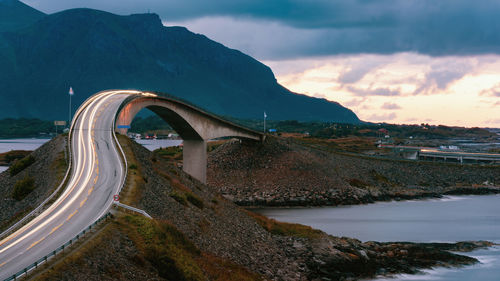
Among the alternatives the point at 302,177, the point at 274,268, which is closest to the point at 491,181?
the point at 302,177

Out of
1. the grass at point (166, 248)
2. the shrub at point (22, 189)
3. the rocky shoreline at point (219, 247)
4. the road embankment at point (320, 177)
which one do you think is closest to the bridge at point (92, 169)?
the rocky shoreline at point (219, 247)

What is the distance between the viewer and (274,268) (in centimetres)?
3962

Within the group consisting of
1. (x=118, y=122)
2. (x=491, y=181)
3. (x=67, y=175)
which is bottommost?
(x=491, y=181)

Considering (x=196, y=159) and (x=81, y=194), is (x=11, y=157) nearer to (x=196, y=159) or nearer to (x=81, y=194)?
(x=196, y=159)

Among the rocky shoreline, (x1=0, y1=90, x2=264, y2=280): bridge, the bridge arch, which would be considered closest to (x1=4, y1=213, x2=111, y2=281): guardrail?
(x1=0, y1=90, x2=264, y2=280): bridge

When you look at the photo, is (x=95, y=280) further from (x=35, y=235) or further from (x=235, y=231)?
(x=235, y=231)

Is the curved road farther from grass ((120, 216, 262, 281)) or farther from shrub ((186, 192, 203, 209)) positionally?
shrub ((186, 192, 203, 209))

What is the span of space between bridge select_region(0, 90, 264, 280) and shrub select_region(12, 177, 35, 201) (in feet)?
10.9

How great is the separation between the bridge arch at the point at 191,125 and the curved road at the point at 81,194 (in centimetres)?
534

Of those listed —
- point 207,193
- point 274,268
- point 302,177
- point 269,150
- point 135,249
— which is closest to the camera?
point 135,249

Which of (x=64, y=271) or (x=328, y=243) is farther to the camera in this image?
(x=328, y=243)

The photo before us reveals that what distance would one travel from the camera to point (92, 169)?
46.3 m

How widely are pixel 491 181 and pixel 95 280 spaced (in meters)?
114

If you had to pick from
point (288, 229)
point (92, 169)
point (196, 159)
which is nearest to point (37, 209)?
point (92, 169)
